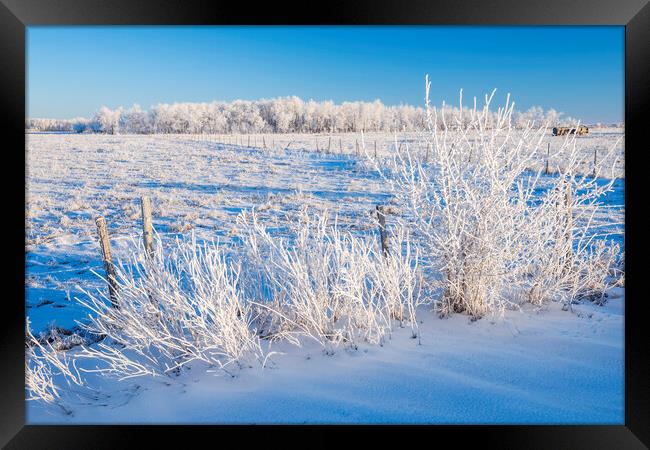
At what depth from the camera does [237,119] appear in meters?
51.2

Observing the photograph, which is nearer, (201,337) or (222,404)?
(222,404)

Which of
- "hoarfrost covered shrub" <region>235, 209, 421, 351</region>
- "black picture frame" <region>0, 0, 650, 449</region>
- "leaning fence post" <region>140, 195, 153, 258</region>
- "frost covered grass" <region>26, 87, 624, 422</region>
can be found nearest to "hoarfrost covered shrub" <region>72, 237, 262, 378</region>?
"frost covered grass" <region>26, 87, 624, 422</region>

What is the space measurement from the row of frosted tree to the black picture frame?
1763 inches

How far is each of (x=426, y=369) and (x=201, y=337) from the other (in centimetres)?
172

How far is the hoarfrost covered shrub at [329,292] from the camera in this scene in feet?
12.5

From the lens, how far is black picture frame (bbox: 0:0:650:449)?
107 inches

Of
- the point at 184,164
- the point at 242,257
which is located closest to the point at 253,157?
the point at 184,164

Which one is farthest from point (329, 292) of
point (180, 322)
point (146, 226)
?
point (146, 226)

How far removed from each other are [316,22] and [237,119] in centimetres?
5000

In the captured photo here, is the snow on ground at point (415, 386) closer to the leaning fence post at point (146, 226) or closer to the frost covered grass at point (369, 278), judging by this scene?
the frost covered grass at point (369, 278)

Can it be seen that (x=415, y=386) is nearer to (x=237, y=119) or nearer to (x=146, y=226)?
(x=146, y=226)

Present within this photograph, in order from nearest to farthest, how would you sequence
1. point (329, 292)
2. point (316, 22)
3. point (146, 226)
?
point (316, 22) < point (329, 292) < point (146, 226)

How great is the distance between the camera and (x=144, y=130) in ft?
171
